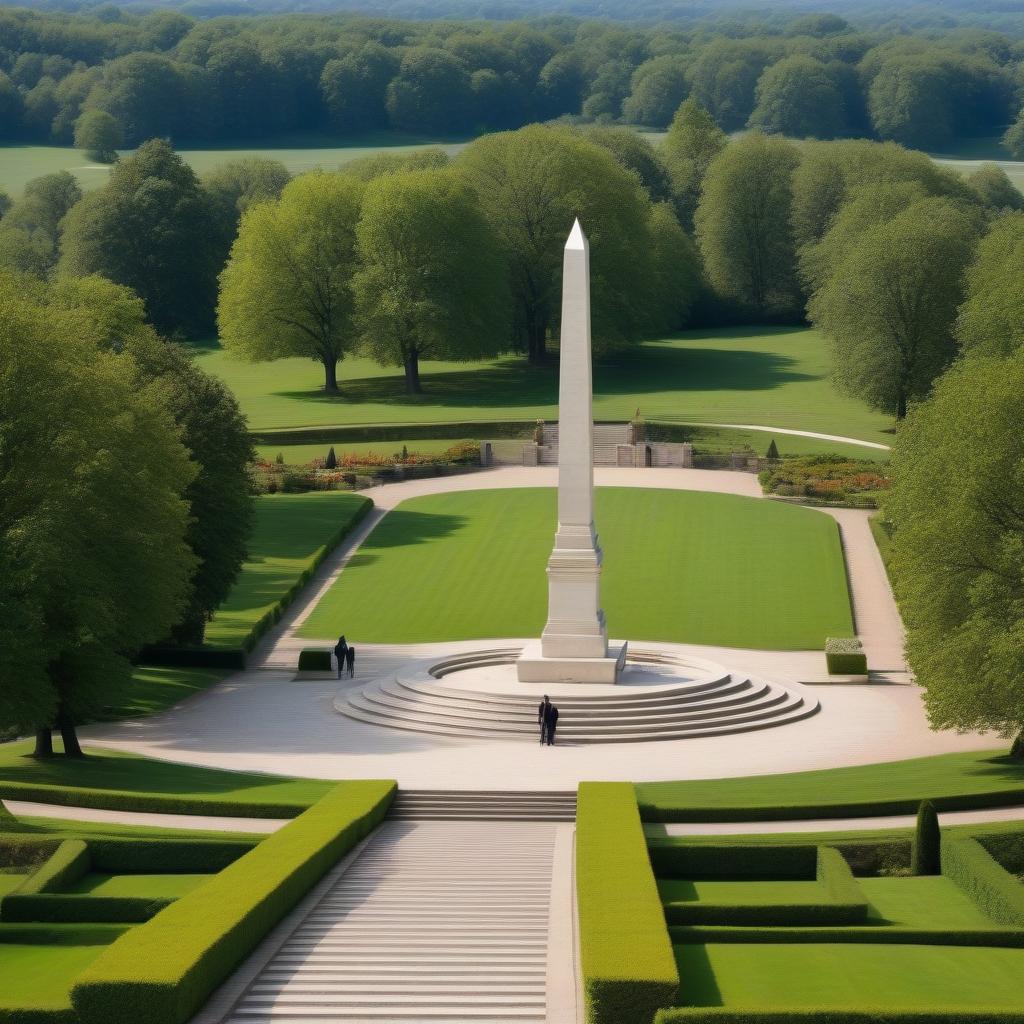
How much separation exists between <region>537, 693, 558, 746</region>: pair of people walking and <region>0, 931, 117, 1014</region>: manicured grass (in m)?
18.9

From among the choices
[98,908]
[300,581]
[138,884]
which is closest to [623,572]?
[300,581]

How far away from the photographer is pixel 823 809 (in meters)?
36.5

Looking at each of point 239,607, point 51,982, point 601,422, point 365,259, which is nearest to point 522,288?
point 365,259

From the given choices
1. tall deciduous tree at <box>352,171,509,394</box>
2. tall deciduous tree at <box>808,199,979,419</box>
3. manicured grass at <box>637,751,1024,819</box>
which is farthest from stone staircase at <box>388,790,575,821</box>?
tall deciduous tree at <box>352,171,509,394</box>

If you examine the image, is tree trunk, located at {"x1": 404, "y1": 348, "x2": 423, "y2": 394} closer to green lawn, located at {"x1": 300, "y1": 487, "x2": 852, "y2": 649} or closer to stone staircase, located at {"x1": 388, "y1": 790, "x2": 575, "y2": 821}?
green lawn, located at {"x1": 300, "y1": 487, "x2": 852, "y2": 649}

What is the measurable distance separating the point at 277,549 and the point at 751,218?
78.5 m

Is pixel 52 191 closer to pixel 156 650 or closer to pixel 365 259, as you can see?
pixel 365 259

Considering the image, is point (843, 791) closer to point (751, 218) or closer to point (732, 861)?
point (732, 861)

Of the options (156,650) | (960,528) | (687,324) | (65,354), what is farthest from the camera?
(687,324)

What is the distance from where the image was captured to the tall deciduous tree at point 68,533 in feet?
137

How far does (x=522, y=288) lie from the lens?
402ft

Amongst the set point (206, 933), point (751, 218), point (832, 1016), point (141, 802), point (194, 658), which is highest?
point (751, 218)

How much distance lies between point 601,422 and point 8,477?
5977 cm

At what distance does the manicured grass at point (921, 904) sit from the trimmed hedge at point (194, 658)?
30.6 metres
